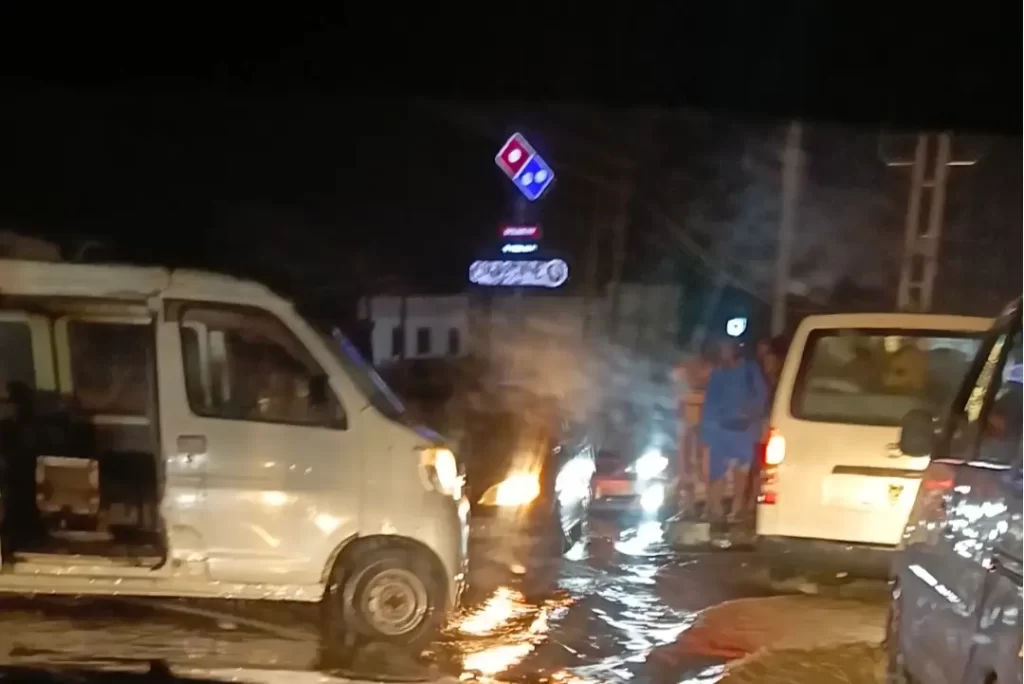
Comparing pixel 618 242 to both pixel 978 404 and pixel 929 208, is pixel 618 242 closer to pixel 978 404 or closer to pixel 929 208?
pixel 929 208

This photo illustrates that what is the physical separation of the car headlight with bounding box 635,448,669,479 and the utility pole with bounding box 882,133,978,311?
0.66m

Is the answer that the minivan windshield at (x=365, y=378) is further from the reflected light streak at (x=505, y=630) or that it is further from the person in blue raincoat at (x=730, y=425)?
the person in blue raincoat at (x=730, y=425)

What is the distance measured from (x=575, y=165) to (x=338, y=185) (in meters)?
0.55

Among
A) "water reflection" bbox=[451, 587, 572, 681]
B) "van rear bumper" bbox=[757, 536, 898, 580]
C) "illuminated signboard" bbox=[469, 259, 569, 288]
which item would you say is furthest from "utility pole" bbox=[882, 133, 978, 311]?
"water reflection" bbox=[451, 587, 572, 681]

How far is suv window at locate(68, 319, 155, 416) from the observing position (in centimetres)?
238

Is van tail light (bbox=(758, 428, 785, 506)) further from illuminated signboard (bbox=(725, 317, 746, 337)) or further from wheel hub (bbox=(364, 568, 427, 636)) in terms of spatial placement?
wheel hub (bbox=(364, 568, 427, 636))

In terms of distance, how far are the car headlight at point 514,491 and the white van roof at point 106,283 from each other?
2.08 ft

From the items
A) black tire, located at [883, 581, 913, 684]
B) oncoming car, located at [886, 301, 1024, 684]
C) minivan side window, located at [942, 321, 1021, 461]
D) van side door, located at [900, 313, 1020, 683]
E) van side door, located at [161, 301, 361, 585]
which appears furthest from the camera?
van side door, located at [161, 301, 361, 585]

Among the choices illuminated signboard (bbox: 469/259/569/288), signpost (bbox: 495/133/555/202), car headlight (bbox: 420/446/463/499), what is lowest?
car headlight (bbox: 420/446/463/499)

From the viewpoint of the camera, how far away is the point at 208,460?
93.5 inches

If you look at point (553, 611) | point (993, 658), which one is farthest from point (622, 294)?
point (993, 658)

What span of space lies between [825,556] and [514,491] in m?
0.73

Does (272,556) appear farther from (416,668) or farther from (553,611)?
(553,611)

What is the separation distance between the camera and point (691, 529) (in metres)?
2.47
